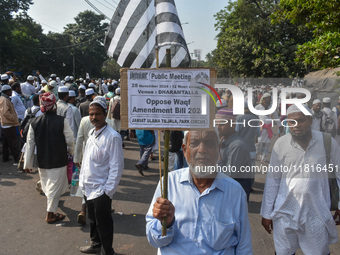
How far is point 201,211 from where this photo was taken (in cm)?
197

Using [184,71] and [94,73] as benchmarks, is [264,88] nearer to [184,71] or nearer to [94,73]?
[184,71]

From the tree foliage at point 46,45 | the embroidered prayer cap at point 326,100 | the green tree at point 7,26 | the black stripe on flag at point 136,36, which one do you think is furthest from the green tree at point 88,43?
the black stripe on flag at point 136,36

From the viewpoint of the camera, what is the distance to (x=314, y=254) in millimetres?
2709

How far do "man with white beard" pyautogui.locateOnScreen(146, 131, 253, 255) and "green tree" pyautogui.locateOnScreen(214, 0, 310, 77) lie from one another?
1276cm

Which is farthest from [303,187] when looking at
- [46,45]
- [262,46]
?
[46,45]

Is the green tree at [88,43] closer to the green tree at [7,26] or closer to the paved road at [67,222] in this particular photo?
the green tree at [7,26]

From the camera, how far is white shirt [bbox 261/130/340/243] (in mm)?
2705

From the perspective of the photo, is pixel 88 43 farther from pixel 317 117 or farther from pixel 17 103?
pixel 317 117

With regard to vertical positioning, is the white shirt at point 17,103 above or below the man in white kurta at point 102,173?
above

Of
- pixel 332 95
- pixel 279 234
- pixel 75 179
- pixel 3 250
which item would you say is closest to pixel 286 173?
pixel 279 234

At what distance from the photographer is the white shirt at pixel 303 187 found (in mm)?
2705

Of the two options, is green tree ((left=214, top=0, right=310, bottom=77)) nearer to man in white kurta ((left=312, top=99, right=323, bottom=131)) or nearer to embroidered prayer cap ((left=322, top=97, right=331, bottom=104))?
embroidered prayer cap ((left=322, top=97, right=331, bottom=104))

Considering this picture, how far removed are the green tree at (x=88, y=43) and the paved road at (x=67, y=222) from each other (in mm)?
42213

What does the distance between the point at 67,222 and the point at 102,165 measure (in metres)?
1.81
